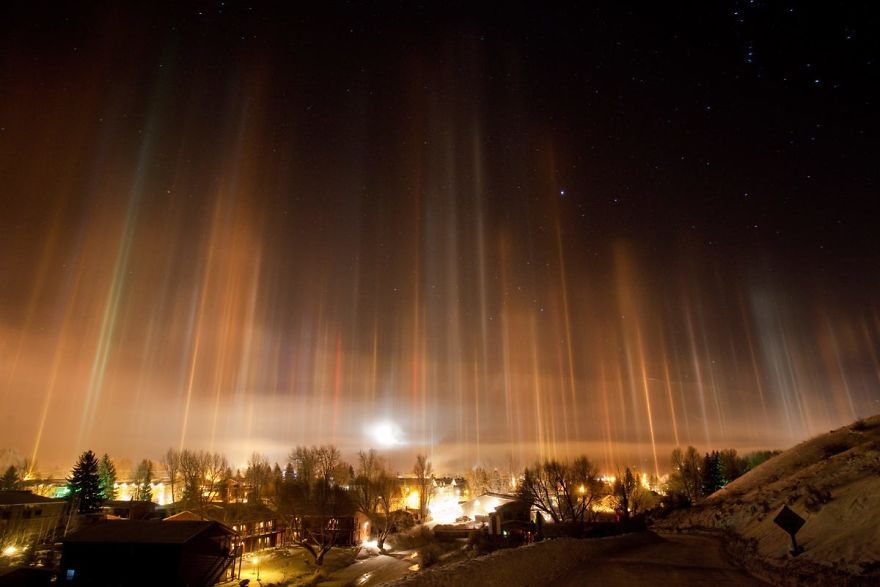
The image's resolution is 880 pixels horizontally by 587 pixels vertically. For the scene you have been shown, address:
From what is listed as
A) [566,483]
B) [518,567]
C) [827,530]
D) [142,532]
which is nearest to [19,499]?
[142,532]

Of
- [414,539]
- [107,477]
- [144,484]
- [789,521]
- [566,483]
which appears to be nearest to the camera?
[789,521]

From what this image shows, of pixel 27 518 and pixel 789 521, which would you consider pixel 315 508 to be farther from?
pixel 789 521

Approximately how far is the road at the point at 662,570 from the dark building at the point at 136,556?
3158 centimetres

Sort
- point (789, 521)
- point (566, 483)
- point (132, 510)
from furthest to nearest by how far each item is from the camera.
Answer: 1. point (132, 510)
2. point (566, 483)
3. point (789, 521)

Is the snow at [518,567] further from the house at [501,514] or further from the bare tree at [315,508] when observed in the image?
the bare tree at [315,508]

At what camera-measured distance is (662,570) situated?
2119cm

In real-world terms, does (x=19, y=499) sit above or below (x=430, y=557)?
above

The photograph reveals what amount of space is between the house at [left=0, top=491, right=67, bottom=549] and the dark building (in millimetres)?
22049

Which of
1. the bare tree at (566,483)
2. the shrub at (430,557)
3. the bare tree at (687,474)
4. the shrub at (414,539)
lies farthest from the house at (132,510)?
the bare tree at (687,474)

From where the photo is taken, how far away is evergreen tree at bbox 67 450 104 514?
65875 millimetres

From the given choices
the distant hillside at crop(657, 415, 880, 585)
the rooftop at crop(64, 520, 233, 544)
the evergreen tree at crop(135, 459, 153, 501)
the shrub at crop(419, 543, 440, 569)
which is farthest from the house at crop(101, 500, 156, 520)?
the distant hillside at crop(657, 415, 880, 585)

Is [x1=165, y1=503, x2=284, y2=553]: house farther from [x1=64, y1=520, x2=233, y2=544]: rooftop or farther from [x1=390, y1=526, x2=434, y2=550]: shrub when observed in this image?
[x1=390, y1=526, x2=434, y2=550]: shrub

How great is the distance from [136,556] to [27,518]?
31.3 meters

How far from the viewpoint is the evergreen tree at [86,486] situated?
216 feet
